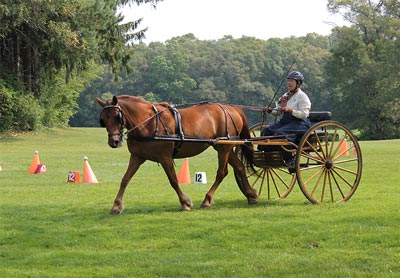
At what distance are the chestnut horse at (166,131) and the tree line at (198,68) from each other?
4.15ft

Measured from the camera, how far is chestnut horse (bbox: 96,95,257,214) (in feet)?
32.6

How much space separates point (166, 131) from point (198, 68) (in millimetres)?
93669

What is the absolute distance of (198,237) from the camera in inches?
342

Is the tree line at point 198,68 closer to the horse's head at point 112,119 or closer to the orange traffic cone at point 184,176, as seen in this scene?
the horse's head at point 112,119

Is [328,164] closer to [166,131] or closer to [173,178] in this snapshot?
[173,178]

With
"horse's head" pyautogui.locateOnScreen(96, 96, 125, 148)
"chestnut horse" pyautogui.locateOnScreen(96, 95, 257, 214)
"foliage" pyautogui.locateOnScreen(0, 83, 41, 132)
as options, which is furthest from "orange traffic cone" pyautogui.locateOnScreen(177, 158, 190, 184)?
"foliage" pyautogui.locateOnScreen(0, 83, 41, 132)

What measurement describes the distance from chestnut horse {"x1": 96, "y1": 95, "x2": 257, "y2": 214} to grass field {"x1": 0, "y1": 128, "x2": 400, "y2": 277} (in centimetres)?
67

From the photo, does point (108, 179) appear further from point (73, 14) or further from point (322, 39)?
point (322, 39)

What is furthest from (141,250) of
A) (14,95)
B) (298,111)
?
(14,95)

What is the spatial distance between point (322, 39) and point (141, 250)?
368 feet

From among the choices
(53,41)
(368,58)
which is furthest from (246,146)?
(368,58)

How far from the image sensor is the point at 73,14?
37.2 m

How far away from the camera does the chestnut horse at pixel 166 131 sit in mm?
9938

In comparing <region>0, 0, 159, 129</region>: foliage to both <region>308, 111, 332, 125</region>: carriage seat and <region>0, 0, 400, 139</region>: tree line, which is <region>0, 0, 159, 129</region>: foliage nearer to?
<region>0, 0, 400, 139</region>: tree line
